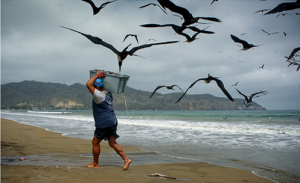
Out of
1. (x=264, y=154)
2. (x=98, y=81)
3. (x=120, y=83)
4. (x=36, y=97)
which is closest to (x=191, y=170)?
(x=120, y=83)

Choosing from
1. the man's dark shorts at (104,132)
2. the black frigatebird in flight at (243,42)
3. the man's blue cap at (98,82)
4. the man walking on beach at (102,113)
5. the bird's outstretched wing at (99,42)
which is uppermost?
the black frigatebird in flight at (243,42)

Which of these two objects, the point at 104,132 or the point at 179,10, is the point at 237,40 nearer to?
the point at 179,10

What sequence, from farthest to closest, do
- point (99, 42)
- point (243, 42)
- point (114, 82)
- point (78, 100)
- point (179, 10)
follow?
point (78, 100) → point (114, 82) → point (243, 42) → point (99, 42) → point (179, 10)

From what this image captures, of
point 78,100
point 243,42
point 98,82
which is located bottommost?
point 78,100

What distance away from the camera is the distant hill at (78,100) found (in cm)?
9612

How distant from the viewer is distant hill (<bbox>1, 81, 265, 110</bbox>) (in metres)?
96.1

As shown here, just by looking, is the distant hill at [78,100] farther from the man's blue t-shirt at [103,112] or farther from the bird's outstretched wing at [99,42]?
the bird's outstretched wing at [99,42]

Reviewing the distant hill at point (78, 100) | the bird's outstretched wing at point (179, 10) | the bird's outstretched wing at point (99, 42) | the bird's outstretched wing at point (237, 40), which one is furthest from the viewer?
the distant hill at point (78, 100)

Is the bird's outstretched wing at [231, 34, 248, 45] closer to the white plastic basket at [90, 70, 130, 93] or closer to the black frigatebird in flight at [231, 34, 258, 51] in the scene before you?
the black frigatebird in flight at [231, 34, 258, 51]

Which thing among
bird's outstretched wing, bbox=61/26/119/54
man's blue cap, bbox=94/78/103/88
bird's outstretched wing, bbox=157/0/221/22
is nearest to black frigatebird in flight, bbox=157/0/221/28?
bird's outstretched wing, bbox=157/0/221/22

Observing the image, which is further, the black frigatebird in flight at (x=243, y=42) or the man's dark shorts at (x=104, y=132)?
the man's dark shorts at (x=104, y=132)

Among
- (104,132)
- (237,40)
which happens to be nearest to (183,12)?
(237,40)

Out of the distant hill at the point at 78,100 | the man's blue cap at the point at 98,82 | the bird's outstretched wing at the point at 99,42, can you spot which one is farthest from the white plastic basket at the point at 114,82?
the distant hill at the point at 78,100

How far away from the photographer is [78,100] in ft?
408
